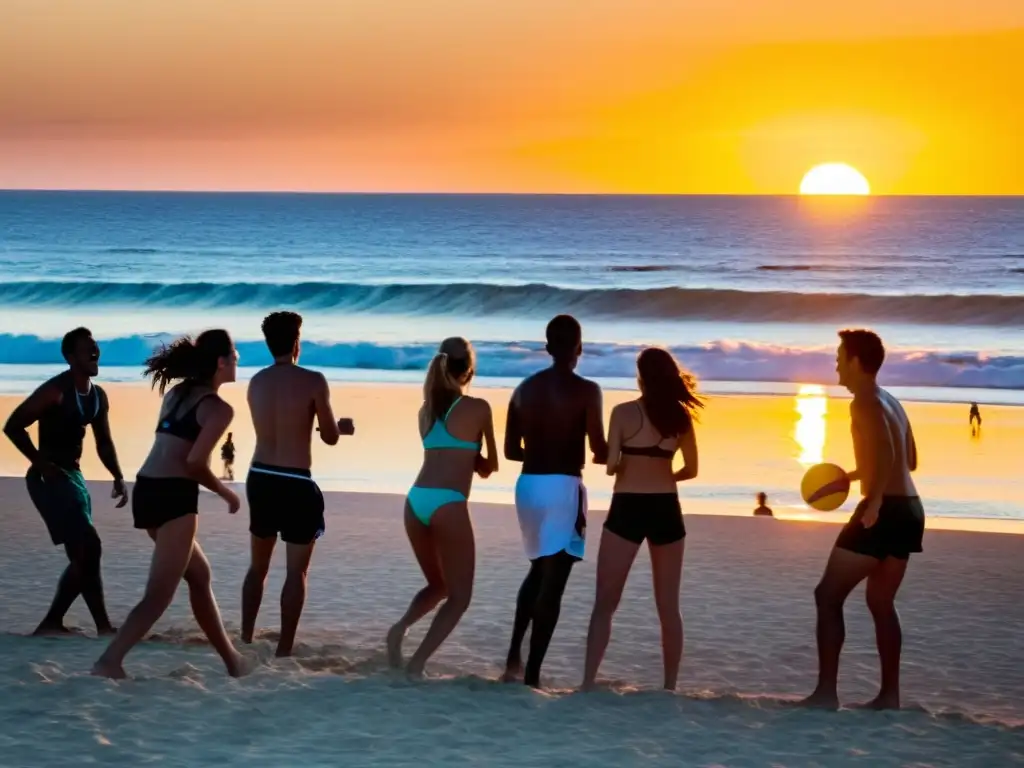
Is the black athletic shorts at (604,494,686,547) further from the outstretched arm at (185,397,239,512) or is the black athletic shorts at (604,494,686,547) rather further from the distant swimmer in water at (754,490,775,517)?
the distant swimmer in water at (754,490,775,517)

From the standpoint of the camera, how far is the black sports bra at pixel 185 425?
5.91m

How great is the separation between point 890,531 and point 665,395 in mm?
1148

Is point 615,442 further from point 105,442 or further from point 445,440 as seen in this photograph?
point 105,442

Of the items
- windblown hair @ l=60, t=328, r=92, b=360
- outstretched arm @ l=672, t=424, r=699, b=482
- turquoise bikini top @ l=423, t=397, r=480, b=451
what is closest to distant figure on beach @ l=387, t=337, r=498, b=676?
turquoise bikini top @ l=423, t=397, r=480, b=451

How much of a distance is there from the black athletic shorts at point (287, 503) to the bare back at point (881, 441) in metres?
2.52

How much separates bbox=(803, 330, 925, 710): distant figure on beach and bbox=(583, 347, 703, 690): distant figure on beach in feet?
2.28

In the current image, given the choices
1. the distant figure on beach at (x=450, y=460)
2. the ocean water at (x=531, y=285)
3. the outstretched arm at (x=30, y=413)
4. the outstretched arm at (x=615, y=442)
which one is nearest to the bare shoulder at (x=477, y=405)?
the distant figure on beach at (x=450, y=460)

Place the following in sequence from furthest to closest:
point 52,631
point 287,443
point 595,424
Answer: point 52,631 → point 287,443 → point 595,424

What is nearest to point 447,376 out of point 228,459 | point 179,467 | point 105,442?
point 179,467

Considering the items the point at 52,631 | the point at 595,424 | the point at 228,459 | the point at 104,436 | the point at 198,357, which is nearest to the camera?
the point at 198,357

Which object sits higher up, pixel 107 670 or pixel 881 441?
pixel 881 441

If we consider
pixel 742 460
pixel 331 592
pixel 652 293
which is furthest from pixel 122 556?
pixel 652 293

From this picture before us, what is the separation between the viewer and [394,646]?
668 cm

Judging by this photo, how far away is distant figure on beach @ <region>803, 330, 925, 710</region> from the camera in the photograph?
19.3 ft
